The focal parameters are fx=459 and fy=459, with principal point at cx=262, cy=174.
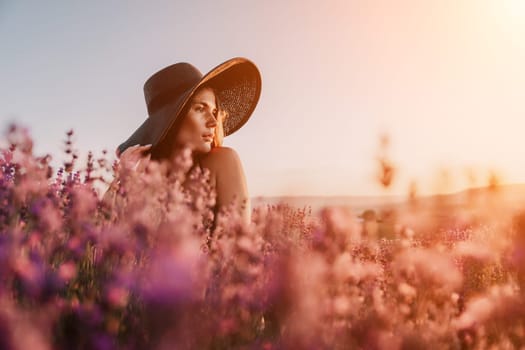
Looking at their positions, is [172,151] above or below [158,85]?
below

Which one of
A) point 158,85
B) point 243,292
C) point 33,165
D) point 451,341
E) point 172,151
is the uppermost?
point 158,85

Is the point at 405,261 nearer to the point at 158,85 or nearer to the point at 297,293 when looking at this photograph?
the point at 297,293

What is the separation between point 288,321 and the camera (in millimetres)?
1502

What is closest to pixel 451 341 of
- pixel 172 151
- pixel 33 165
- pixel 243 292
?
pixel 243 292

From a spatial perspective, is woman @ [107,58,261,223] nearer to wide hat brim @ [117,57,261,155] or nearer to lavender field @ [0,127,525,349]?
wide hat brim @ [117,57,261,155]

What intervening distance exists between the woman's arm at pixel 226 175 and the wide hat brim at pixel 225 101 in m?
0.51

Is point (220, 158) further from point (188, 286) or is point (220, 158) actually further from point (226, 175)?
point (188, 286)

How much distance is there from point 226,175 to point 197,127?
2.42 ft

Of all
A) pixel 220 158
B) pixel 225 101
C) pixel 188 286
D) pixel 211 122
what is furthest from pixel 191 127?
pixel 188 286

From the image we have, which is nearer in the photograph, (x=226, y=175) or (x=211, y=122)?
(x=226, y=175)

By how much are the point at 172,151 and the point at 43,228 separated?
8.06ft

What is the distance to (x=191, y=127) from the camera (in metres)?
3.89

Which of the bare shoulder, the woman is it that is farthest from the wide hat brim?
the bare shoulder

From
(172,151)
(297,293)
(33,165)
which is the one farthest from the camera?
(172,151)
